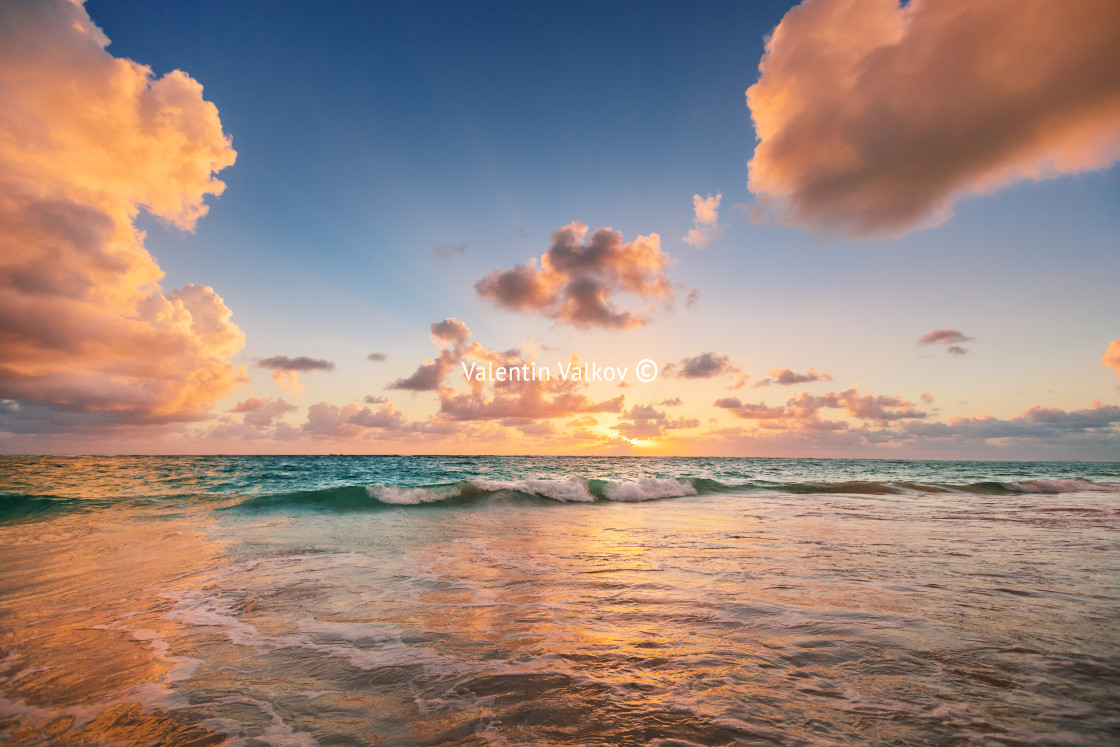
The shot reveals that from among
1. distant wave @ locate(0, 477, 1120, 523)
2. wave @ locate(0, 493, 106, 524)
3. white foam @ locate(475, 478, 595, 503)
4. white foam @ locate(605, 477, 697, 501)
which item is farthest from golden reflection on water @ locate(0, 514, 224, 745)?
white foam @ locate(605, 477, 697, 501)

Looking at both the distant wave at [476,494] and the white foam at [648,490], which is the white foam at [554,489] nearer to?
the distant wave at [476,494]

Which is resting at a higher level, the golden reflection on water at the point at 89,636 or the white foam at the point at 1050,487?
the golden reflection on water at the point at 89,636

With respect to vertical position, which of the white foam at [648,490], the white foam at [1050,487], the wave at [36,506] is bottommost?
the white foam at [1050,487]

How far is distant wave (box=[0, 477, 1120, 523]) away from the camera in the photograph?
16844 mm

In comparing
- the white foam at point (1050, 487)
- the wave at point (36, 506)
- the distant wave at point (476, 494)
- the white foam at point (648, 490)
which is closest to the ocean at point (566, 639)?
the wave at point (36, 506)

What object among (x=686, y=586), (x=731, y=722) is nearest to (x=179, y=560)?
(x=686, y=586)

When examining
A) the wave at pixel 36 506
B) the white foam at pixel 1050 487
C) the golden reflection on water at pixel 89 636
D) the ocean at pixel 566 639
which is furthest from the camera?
the white foam at pixel 1050 487

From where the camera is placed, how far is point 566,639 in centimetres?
487

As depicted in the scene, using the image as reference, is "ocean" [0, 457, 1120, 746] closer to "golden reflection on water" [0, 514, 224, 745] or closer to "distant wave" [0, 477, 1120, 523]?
"golden reflection on water" [0, 514, 224, 745]

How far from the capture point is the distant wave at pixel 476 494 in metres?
16.8

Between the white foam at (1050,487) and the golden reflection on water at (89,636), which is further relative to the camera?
the white foam at (1050,487)

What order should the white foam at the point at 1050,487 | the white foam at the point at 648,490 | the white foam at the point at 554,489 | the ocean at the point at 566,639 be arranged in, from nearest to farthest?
the ocean at the point at 566,639 → the white foam at the point at 554,489 → the white foam at the point at 648,490 → the white foam at the point at 1050,487

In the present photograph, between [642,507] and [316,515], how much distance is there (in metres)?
12.4

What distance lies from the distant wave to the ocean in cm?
648
